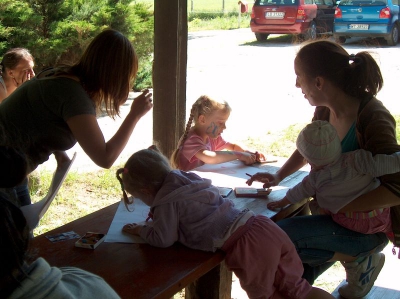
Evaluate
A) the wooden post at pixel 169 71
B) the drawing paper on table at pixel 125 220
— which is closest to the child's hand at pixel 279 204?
the drawing paper on table at pixel 125 220

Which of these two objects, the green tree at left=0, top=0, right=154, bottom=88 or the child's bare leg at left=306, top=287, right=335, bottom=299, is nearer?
the child's bare leg at left=306, top=287, right=335, bottom=299

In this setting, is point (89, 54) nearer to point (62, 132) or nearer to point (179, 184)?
point (62, 132)

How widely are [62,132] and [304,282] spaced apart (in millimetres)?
1199

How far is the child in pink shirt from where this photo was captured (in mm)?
1929

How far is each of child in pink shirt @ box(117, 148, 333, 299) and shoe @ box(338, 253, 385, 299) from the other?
1.72 ft

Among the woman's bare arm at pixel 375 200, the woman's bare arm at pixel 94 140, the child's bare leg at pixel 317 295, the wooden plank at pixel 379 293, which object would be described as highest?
the woman's bare arm at pixel 94 140

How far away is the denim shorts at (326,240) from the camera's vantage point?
232 centimetres

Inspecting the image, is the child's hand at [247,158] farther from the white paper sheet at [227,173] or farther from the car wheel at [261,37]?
the car wheel at [261,37]

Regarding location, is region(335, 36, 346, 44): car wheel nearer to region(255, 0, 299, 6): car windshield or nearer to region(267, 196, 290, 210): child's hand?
region(255, 0, 299, 6): car windshield

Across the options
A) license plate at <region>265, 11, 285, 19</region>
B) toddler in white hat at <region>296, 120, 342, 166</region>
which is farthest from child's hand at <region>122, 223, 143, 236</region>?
license plate at <region>265, 11, 285, 19</region>

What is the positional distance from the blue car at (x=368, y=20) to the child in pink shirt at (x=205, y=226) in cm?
1155

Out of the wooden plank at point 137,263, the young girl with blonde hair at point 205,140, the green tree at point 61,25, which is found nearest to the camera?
the wooden plank at point 137,263

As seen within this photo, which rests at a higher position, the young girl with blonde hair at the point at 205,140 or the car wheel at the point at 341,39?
the young girl with blonde hair at the point at 205,140

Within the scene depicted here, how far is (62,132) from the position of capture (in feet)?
7.72
